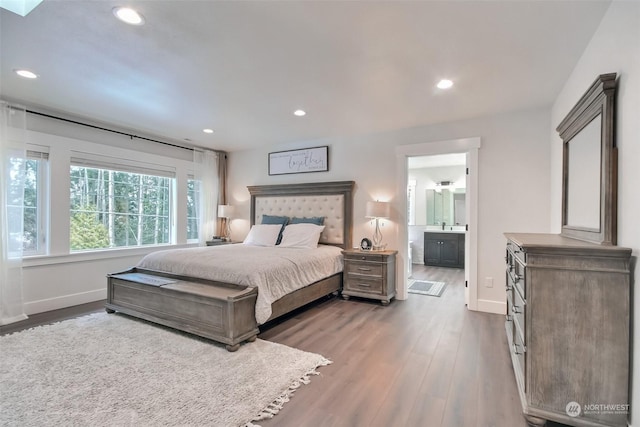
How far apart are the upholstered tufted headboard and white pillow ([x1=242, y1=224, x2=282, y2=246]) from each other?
50 cm

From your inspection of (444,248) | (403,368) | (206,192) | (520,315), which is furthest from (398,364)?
(444,248)

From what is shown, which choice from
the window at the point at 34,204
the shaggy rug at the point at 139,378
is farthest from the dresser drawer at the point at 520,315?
the window at the point at 34,204

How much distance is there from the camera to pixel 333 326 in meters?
3.19

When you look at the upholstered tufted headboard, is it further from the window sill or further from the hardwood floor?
the window sill

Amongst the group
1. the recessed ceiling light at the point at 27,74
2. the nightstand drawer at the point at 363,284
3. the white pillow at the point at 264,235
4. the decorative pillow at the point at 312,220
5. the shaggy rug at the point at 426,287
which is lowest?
the shaggy rug at the point at 426,287

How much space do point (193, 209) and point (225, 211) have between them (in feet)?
1.91

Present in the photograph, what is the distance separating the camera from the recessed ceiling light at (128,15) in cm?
181

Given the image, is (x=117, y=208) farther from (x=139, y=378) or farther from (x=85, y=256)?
(x=139, y=378)

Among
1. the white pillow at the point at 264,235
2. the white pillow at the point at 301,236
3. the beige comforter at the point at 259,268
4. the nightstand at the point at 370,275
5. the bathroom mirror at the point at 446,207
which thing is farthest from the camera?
the bathroom mirror at the point at 446,207

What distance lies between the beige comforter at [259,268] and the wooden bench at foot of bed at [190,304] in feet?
0.26

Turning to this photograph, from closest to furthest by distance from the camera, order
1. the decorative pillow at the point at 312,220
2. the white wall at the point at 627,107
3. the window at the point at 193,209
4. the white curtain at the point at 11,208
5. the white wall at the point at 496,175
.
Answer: the white wall at the point at 627,107 → the white curtain at the point at 11,208 → the white wall at the point at 496,175 → the decorative pillow at the point at 312,220 → the window at the point at 193,209

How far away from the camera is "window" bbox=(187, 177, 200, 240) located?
5.45 meters

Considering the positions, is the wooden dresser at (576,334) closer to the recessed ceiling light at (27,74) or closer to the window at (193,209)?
the recessed ceiling light at (27,74)

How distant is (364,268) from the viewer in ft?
13.4
